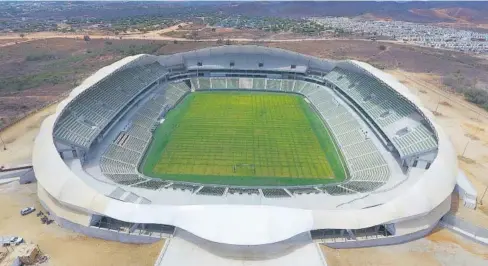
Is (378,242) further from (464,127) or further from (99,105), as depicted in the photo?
(99,105)

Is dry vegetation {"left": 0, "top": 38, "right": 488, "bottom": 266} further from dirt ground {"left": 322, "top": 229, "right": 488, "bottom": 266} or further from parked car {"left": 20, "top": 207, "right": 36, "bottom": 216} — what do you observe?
parked car {"left": 20, "top": 207, "right": 36, "bottom": 216}

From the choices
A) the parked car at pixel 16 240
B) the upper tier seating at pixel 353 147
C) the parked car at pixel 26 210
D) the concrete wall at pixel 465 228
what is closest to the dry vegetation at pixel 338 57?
the parked car at pixel 16 240

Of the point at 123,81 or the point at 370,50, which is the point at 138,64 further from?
the point at 370,50

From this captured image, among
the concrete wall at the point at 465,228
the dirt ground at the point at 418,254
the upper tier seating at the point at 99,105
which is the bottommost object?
the dirt ground at the point at 418,254

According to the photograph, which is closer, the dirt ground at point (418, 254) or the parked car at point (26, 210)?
the dirt ground at point (418, 254)

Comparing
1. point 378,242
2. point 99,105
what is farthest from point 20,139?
point 378,242

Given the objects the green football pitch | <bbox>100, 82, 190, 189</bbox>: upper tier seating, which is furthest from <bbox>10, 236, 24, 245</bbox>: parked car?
the green football pitch

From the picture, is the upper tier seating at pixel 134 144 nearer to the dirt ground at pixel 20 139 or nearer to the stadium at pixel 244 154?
the stadium at pixel 244 154

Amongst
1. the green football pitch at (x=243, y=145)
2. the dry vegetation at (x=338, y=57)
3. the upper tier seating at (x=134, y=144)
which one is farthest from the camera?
the green football pitch at (x=243, y=145)
